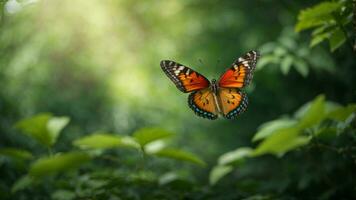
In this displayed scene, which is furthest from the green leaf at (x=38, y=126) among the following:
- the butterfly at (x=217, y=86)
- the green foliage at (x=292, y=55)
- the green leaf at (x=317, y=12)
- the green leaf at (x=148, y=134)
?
the green foliage at (x=292, y=55)

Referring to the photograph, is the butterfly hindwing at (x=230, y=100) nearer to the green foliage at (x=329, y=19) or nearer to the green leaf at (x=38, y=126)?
the green foliage at (x=329, y=19)

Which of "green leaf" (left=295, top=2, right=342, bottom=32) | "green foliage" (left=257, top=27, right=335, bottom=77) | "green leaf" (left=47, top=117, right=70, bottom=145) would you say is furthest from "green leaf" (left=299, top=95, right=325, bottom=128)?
"green foliage" (left=257, top=27, right=335, bottom=77)

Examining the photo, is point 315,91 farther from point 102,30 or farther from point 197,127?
point 102,30

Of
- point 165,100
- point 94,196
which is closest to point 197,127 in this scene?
point 165,100

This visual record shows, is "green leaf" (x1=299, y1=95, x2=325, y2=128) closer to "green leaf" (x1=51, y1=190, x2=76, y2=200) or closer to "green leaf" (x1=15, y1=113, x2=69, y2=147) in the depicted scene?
"green leaf" (x1=15, y1=113, x2=69, y2=147)

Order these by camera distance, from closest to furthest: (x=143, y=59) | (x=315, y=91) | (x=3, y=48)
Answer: (x=315, y=91), (x=3, y=48), (x=143, y=59)

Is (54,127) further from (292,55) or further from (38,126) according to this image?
(292,55)

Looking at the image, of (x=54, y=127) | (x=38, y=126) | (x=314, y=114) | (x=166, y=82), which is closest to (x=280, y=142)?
(x=314, y=114)
